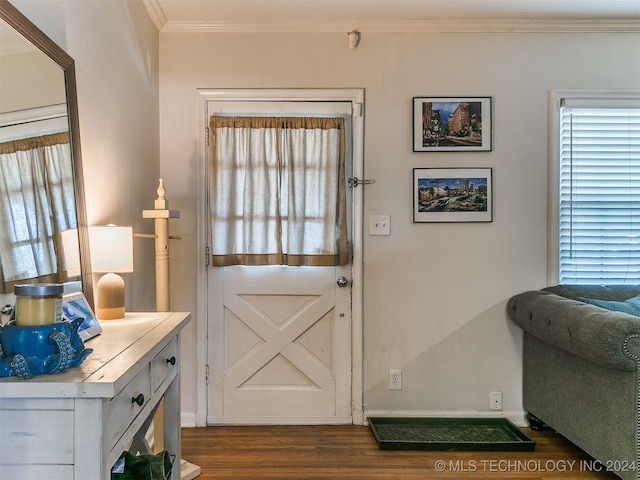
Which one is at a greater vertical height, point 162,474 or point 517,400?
point 162,474

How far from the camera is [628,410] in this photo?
6.79 feet

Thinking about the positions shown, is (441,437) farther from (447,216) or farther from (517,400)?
(447,216)

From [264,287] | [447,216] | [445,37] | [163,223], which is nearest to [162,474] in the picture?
[163,223]

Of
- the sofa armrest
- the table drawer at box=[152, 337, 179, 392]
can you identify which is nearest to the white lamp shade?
the table drawer at box=[152, 337, 179, 392]

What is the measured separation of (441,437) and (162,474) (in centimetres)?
178

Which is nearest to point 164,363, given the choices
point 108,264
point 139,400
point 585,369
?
point 139,400

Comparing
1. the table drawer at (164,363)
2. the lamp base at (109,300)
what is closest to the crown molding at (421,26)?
the lamp base at (109,300)

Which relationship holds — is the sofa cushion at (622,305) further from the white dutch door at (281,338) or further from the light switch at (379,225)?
the white dutch door at (281,338)

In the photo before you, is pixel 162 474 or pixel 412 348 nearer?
pixel 162 474

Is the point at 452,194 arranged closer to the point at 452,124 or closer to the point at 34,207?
the point at 452,124

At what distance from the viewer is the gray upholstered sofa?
2058 mm

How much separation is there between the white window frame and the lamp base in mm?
2556

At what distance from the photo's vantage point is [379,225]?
10.0 feet

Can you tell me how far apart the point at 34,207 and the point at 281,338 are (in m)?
1.86
